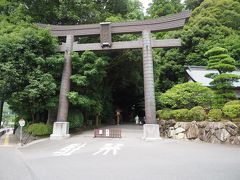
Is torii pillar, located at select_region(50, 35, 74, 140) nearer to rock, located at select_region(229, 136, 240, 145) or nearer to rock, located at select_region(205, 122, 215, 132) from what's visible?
rock, located at select_region(205, 122, 215, 132)

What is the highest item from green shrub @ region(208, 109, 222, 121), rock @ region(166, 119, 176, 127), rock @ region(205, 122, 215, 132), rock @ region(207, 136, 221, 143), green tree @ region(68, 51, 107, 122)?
green tree @ region(68, 51, 107, 122)

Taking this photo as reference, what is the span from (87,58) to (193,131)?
1036cm

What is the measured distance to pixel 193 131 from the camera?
17.2 meters

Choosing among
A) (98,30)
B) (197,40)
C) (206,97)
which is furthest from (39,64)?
(197,40)

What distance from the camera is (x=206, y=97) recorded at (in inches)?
727

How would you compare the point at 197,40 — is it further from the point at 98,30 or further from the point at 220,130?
the point at 220,130

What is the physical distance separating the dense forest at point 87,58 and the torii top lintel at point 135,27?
4.89 feet

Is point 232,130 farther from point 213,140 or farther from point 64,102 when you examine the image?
→ point 64,102

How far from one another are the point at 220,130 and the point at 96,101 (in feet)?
39.4

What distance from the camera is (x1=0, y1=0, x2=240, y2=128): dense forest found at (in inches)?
783

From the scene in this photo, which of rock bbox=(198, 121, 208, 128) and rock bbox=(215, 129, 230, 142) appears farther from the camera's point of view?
rock bbox=(198, 121, 208, 128)

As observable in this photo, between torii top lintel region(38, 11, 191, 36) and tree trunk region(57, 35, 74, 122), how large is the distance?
33.7 inches

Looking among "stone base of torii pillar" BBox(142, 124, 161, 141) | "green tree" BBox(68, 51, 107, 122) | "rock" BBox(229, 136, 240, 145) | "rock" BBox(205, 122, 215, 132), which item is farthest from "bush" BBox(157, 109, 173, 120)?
"green tree" BBox(68, 51, 107, 122)

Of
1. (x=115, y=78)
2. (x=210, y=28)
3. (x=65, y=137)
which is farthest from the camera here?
(x=210, y=28)
